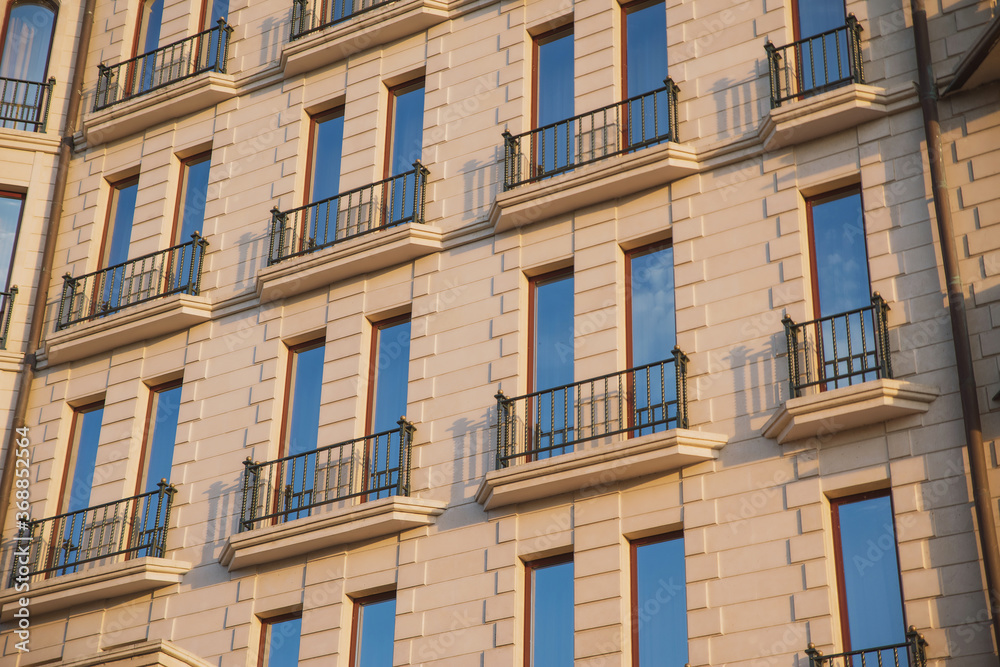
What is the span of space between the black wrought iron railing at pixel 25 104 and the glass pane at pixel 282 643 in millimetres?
11979

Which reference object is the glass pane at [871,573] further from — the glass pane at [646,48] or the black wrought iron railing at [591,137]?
the glass pane at [646,48]

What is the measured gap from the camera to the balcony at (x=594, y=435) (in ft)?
58.9

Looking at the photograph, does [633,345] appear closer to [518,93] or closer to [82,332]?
[518,93]

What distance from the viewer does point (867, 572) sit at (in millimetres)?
16391

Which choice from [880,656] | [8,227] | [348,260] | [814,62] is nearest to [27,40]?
[8,227]

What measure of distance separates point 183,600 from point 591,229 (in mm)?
8305

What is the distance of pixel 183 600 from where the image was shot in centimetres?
2075

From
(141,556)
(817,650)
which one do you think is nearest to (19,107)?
(141,556)

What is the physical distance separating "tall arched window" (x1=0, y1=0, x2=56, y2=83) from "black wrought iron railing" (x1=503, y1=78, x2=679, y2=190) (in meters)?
11.2

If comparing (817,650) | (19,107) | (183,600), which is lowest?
(817,650)

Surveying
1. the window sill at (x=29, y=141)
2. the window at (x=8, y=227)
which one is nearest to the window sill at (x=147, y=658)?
the window at (x=8, y=227)

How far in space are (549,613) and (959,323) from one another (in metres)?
6.45

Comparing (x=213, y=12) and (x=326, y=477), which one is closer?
(x=326, y=477)

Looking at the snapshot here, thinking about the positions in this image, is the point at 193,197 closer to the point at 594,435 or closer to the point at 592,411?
the point at 592,411
